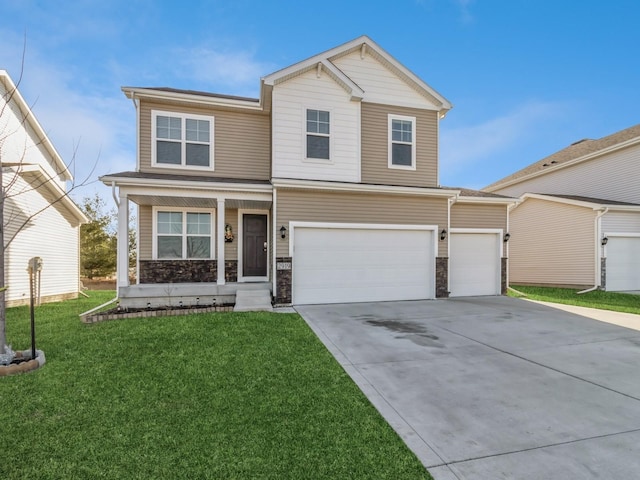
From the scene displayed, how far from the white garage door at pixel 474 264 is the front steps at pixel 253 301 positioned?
19.4 feet

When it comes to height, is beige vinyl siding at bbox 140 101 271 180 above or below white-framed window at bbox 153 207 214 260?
above

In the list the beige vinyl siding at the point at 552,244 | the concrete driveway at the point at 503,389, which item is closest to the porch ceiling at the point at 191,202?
the concrete driveway at the point at 503,389

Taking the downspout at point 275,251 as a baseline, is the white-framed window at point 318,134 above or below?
above

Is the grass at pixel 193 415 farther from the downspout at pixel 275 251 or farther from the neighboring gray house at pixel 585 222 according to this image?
the neighboring gray house at pixel 585 222

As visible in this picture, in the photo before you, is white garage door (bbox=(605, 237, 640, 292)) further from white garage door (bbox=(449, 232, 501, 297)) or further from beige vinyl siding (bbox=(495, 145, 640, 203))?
white garage door (bbox=(449, 232, 501, 297))

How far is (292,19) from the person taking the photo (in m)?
13.4

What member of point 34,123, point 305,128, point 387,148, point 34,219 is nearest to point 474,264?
point 387,148

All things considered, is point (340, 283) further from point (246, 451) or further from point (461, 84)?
point (461, 84)

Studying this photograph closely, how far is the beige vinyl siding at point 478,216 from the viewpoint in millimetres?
10219

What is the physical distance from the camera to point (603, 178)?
15273 millimetres

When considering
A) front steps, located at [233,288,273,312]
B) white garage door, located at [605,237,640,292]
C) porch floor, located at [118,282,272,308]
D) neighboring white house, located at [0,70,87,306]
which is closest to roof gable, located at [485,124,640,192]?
white garage door, located at [605,237,640,292]

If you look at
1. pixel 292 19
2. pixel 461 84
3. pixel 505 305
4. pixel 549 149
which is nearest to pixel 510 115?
pixel 549 149

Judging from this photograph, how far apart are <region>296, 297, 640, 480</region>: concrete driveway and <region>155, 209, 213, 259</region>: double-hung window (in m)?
4.58

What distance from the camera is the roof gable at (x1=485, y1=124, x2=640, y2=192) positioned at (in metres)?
14.5
